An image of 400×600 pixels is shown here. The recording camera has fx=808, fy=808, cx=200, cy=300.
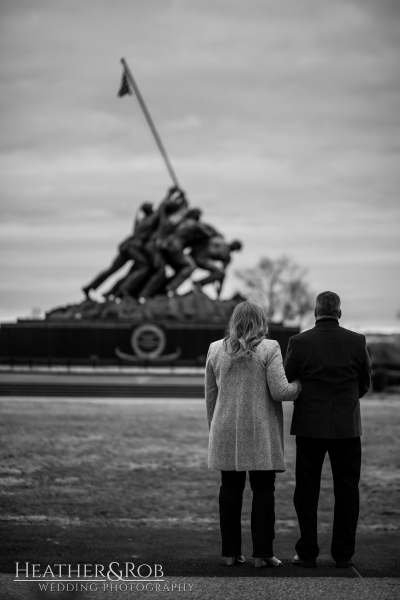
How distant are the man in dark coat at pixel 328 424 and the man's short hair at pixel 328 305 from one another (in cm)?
9

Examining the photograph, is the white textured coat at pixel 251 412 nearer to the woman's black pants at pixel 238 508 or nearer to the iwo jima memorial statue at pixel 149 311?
the woman's black pants at pixel 238 508

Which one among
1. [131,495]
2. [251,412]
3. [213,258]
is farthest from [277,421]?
[213,258]

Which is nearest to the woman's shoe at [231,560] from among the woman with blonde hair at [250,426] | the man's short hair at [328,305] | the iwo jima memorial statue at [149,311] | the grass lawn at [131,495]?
the woman with blonde hair at [250,426]

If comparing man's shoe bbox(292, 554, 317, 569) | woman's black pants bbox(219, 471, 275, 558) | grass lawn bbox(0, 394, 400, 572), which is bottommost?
grass lawn bbox(0, 394, 400, 572)

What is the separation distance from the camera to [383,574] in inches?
148

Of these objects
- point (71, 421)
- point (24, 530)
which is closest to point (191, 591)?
point (24, 530)

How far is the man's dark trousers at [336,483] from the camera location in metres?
4.03

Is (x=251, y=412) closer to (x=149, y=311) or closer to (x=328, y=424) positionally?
Answer: (x=328, y=424)

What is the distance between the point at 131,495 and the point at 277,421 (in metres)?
3.63

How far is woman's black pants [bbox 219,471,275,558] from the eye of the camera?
13.0 ft

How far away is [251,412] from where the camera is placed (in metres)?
3.94

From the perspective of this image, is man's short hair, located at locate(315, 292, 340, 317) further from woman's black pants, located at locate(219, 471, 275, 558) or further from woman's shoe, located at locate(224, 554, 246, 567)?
woman's shoe, located at locate(224, 554, 246, 567)

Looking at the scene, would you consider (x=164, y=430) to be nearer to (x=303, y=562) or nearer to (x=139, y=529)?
(x=139, y=529)

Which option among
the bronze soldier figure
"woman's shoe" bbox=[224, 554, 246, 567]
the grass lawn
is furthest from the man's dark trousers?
the bronze soldier figure
